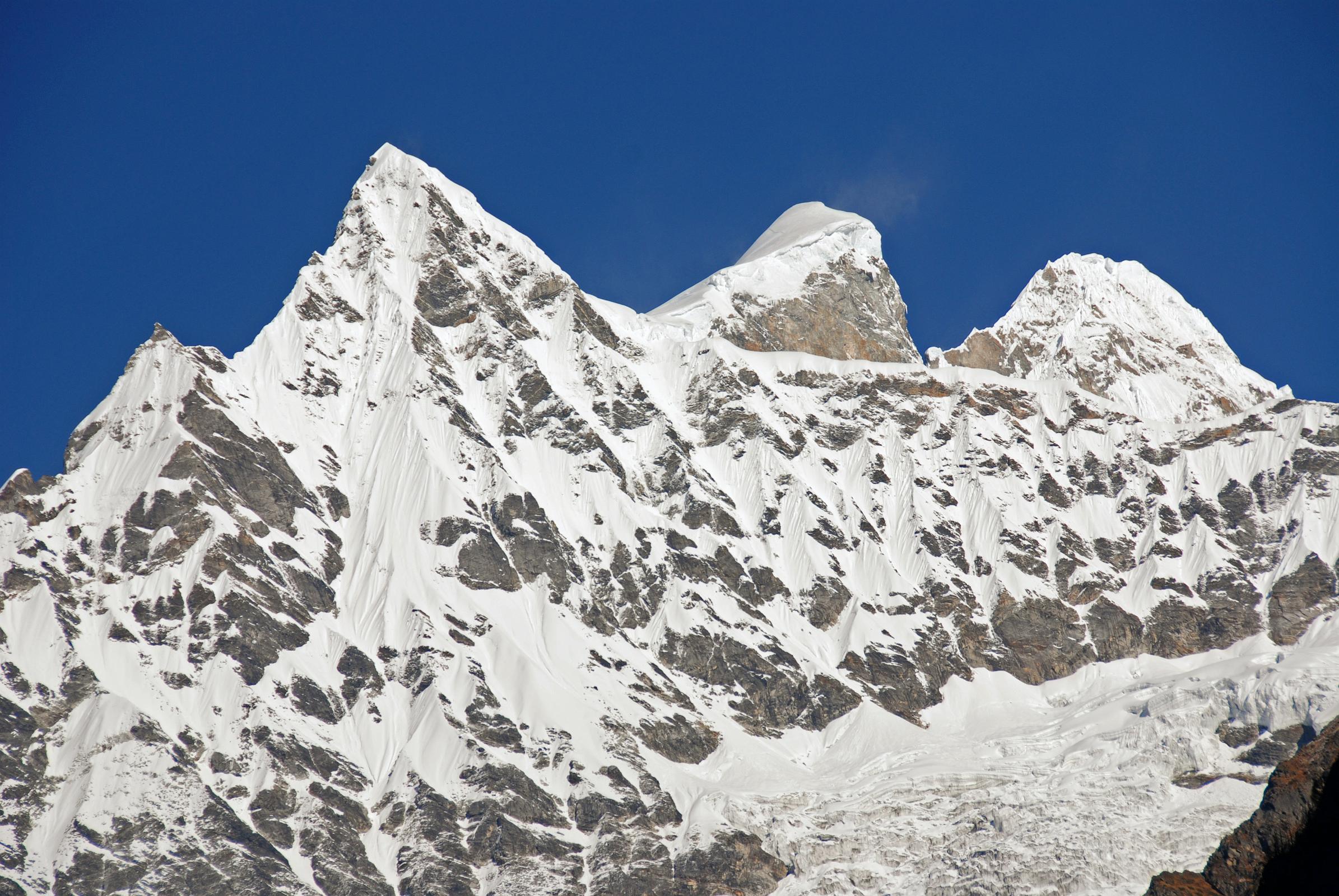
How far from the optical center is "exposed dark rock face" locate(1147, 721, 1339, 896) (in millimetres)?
55500

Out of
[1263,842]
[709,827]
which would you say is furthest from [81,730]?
[1263,842]

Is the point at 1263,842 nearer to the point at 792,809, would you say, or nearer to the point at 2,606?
the point at 792,809

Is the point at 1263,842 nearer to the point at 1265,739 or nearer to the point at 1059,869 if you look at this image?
the point at 1059,869

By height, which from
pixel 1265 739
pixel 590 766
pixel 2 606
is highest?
pixel 2 606

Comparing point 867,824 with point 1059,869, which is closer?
Answer: point 1059,869

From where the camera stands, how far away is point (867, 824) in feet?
632

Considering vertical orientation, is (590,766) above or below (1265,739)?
above

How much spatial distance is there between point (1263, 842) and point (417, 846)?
13805cm

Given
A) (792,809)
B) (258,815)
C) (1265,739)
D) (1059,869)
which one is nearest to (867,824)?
(792,809)

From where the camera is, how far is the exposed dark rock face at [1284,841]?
5550 centimetres

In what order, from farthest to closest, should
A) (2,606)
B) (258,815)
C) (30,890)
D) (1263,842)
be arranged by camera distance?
(2,606) → (258,815) → (30,890) → (1263,842)

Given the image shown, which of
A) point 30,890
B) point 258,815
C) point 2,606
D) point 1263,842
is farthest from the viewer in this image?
point 2,606

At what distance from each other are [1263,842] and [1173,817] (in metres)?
Result: 132

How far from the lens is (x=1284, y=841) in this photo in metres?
59.4
